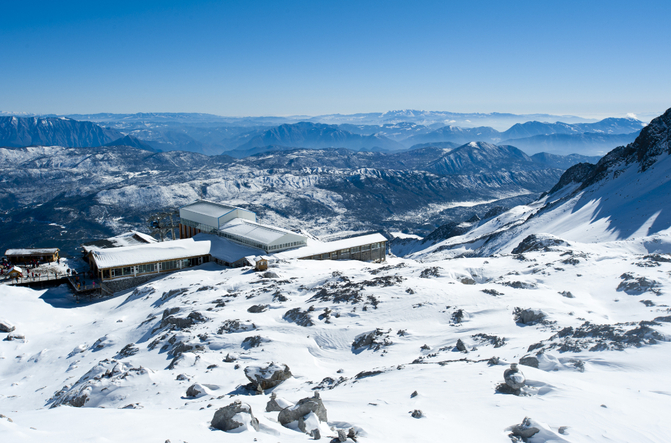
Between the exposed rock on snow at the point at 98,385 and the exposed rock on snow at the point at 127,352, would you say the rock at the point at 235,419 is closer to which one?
the exposed rock on snow at the point at 98,385

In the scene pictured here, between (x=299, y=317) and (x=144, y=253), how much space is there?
3592 cm

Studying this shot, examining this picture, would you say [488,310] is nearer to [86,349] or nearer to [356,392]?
[356,392]

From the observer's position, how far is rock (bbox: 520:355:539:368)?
1747cm

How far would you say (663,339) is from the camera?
59.2 ft

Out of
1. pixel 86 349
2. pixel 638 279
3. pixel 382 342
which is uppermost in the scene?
pixel 638 279

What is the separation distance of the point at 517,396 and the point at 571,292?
19792 millimetres

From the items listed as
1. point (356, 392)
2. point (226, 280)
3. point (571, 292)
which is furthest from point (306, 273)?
point (356, 392)

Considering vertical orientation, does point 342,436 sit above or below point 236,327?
above

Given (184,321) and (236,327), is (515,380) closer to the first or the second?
(236,327)

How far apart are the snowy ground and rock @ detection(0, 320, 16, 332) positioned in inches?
49.3

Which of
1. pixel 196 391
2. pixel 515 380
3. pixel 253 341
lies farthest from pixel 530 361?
pixel 253 341

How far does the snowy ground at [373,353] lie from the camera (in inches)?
512

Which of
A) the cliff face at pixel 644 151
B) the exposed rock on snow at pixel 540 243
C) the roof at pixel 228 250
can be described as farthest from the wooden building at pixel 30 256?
the cliff face at pixel 644 151

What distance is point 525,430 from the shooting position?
12.0 m
